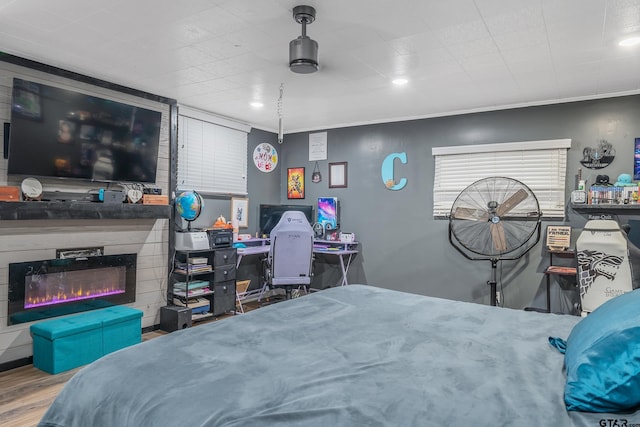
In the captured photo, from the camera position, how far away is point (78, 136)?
3268 mm

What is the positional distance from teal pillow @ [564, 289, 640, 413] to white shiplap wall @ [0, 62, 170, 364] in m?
3.52

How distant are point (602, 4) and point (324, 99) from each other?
238 centimetres

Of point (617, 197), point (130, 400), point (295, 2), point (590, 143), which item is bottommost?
point (130, 400)

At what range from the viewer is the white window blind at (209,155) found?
4391 millimetres

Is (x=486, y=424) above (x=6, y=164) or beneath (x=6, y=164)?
beneath

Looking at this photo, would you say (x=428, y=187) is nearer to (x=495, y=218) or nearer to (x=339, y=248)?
(x=495, y=218)

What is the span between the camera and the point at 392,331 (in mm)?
1709

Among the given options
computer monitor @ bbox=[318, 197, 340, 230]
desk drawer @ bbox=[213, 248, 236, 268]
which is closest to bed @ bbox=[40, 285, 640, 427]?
desk drawer @ bbox=[213, 248, 236, 268]

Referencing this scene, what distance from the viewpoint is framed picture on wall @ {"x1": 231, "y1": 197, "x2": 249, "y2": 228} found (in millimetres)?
4988

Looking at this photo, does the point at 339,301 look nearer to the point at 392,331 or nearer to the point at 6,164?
the point at 392,331

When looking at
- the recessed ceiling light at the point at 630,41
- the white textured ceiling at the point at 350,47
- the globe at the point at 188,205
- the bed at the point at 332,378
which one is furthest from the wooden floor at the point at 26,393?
the recessed ceiling light at the point at 630,41

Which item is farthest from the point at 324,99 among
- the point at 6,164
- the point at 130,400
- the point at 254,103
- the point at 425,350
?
the point at 130,400

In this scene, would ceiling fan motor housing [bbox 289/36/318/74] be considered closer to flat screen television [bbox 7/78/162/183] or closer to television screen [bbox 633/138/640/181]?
flat screen television [bbox 7/78/162/183]

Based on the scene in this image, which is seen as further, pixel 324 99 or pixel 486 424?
pixel 324 99
